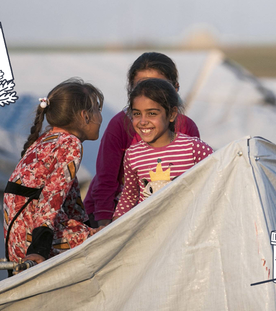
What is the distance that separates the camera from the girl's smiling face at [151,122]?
192 cm

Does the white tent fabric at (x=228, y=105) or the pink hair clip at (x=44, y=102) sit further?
the white tent fabric at (x=228, y=105)

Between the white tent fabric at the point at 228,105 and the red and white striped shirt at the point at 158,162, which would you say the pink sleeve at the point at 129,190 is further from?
the white tent fabric at the point at 228,105

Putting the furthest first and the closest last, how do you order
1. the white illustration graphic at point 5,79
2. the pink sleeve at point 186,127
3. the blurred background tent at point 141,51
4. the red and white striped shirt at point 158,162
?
the blurred background tent at point 141,51
the white illustration graphic at point 5,79
the pink sleeve at point 186,127
the red and white striped shirt at point 158,162

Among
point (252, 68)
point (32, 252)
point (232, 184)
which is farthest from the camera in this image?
point (252, 68)

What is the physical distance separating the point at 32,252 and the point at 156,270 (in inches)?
16.7

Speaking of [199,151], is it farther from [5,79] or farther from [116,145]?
[5,79]

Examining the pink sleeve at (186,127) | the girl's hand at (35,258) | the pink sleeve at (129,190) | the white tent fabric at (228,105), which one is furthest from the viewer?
the white tent fabric at (228,105)

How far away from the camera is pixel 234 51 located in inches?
210

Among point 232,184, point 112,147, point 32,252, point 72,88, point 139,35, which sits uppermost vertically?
point 139,35

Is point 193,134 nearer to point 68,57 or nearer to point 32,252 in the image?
point 32,252

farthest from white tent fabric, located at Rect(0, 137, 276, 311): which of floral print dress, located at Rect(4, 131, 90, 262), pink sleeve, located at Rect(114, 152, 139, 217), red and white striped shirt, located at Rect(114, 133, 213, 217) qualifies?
pink sleeve, located at Rect(114, 152, 139, 217)

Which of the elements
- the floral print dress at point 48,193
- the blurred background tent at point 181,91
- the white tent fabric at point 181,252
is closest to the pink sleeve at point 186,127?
the floral print dress at point 48,193

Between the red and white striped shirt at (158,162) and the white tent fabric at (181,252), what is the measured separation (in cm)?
42

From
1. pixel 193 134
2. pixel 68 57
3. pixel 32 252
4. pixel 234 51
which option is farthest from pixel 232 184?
pixel 234 51
